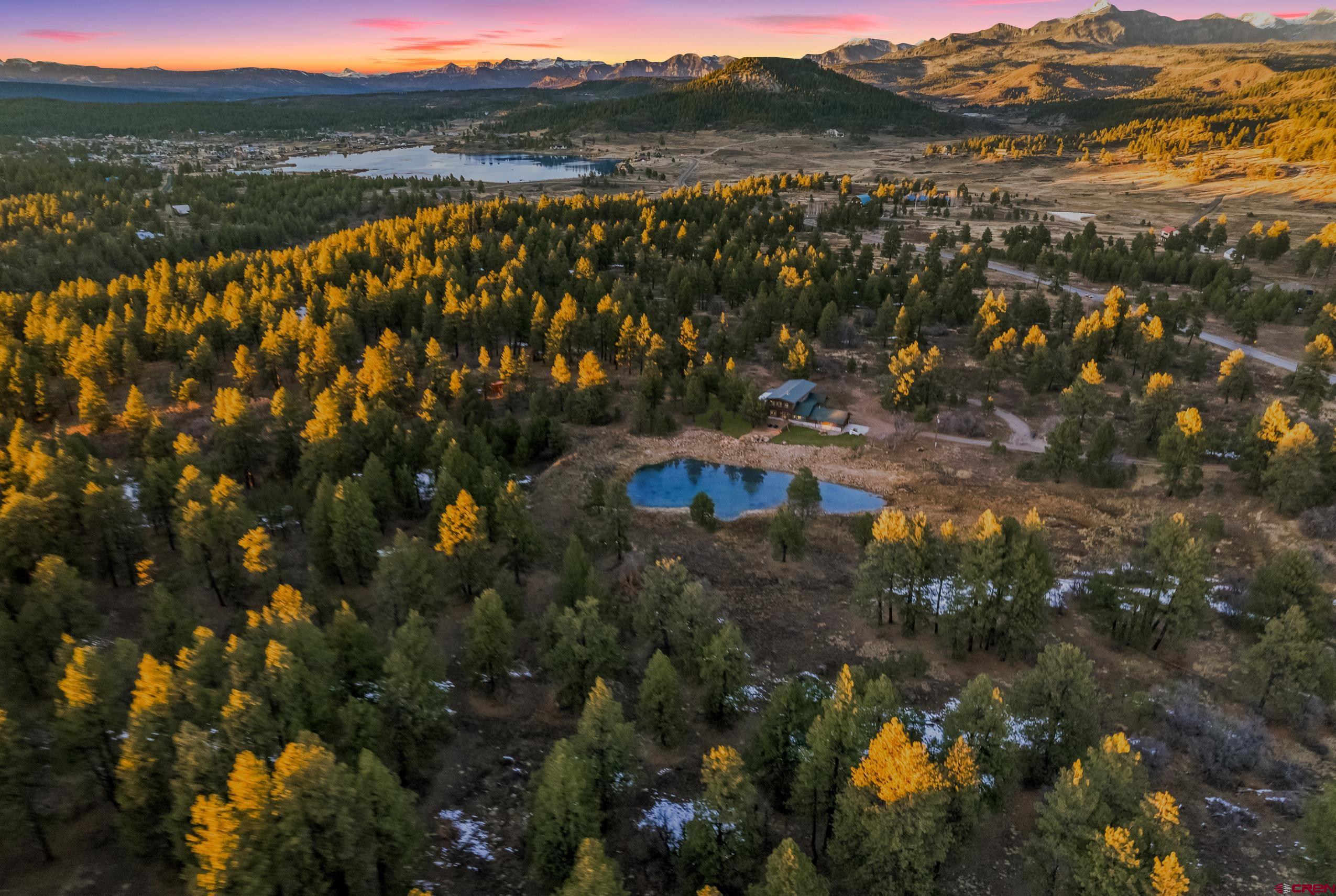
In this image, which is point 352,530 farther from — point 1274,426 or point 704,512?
point 1274,426

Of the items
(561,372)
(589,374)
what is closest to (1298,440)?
(589,374)

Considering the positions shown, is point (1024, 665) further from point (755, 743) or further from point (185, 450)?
point (185, 450)

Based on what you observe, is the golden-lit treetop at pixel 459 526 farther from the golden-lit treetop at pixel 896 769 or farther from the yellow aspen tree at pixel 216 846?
the golden-lit treetop at pixel 896 769

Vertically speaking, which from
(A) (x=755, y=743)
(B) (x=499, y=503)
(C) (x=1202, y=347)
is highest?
(C) (x=1202, y=347)

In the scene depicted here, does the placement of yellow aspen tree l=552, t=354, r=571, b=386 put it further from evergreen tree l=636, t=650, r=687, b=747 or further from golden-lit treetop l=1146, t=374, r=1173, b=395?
golden-lit treetop l=1146, t=374, r=1173, b=395

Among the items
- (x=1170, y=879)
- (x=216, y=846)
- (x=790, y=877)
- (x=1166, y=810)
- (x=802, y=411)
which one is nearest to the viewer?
(x=1170, y=879)

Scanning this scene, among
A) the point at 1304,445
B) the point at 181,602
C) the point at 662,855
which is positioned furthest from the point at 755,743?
the point at 1304,445
